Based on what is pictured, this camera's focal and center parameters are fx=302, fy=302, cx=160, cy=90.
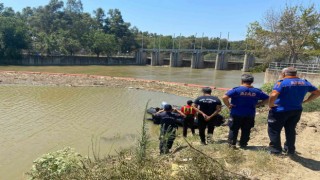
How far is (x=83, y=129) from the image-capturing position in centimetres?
1054

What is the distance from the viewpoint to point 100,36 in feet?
220

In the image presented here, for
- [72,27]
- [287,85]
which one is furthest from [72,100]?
[72,27]

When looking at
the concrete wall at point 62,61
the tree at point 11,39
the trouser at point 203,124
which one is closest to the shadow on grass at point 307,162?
the trouser at point 203,124

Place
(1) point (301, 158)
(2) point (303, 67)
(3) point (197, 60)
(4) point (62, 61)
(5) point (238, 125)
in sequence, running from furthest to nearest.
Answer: (3) point (197, 60) → (4) point (62, 61) → (2) point (303, 67) → (5) point (238, 125) → (1) point (301, 158)

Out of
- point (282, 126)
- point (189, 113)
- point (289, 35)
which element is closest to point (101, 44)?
point (289, 35)

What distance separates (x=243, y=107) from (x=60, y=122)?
26.4 ft

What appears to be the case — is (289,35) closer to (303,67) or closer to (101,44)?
(303,67)

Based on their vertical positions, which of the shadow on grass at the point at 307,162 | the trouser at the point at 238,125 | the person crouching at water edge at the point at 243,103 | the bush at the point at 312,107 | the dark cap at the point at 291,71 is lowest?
the shadow on grass at the point at 307,162

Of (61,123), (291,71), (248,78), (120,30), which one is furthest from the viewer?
(120,30)

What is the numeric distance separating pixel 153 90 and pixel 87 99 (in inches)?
260

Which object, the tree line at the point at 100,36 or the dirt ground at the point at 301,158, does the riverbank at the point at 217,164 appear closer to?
the dirt ground at the point at 301,158

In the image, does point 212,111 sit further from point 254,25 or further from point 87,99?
point 254,25

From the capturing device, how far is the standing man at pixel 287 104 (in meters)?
4.97

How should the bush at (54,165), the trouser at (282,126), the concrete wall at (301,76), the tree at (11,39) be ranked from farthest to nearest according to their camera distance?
the tree at (11,39) → the concrete wall at (301,76) → the trouser at (282,126) → the bush at (54,165)
